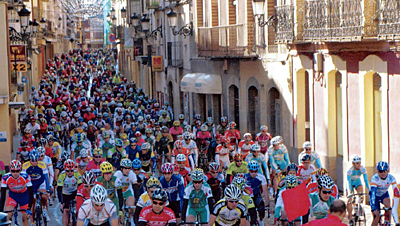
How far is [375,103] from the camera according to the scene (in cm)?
1842

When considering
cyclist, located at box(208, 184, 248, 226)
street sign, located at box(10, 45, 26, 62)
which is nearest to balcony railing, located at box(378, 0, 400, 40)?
cyclist, located at box(208, 184, 248, 226)

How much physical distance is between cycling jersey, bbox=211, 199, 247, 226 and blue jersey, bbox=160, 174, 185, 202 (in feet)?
9.84

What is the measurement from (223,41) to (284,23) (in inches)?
275

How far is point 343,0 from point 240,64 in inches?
433

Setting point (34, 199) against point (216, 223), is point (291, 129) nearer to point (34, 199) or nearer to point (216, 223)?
point (34, 199)

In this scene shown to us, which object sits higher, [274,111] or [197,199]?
[274,111]

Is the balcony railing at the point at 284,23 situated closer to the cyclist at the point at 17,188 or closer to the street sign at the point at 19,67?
the cyclist at the point at 17,188

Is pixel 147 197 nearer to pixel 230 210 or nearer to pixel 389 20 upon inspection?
pixel 230 210

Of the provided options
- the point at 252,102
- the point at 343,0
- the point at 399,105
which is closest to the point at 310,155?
the point at 399,105

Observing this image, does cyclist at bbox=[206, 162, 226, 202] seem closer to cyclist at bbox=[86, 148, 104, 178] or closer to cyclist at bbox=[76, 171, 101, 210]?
cyclist at bbox=[76, 171, 101, 210]

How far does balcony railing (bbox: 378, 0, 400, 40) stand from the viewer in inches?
599

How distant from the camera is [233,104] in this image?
30.5m

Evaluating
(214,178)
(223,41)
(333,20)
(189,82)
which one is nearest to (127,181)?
(214,178)

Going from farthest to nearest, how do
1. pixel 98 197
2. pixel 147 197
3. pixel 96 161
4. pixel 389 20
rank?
pixel 96 161
pixel 389 20
pixel 147 197
pixel 98 197
